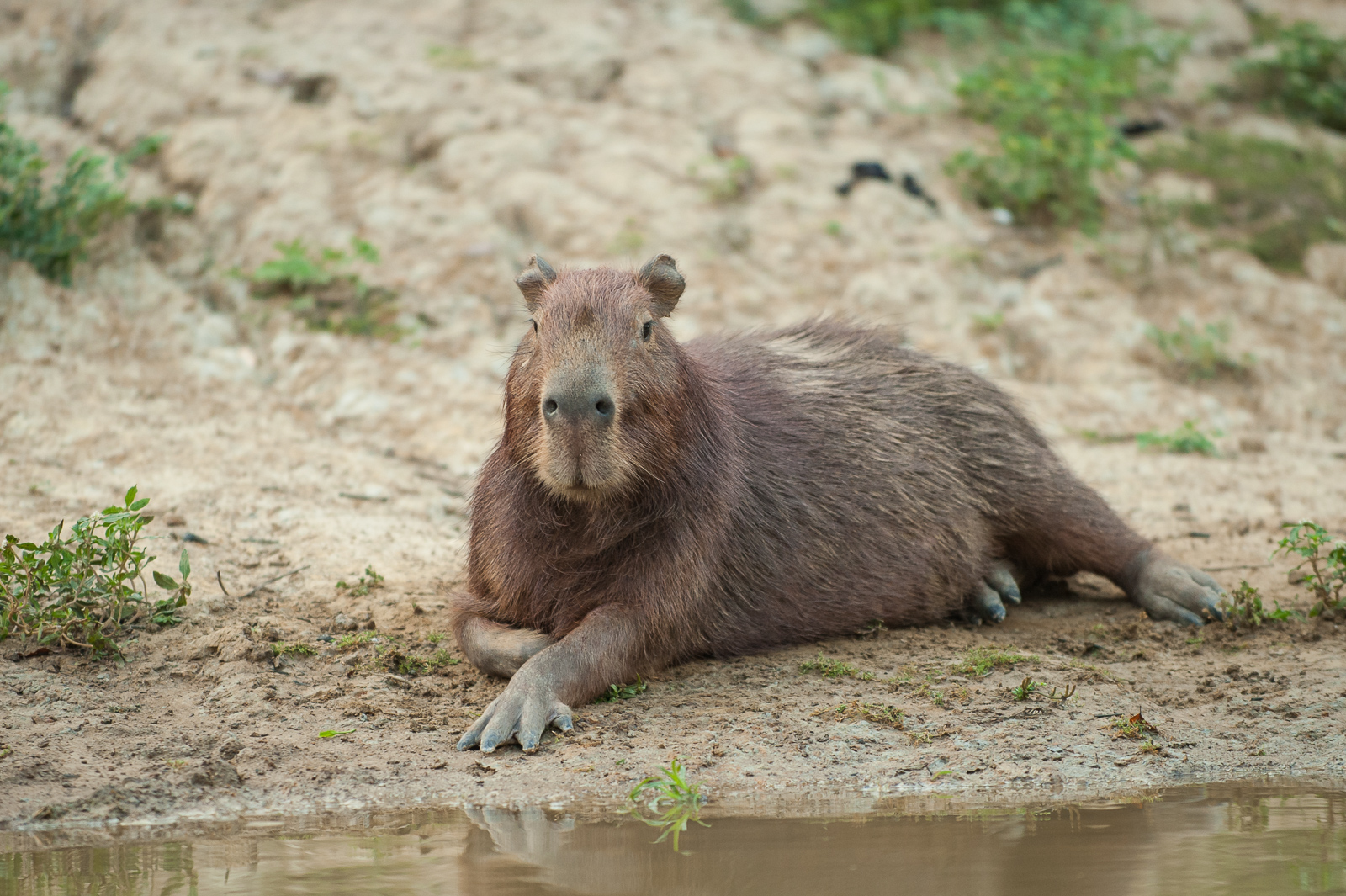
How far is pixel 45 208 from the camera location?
7.39 meters

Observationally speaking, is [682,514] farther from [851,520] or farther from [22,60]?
[22,60]

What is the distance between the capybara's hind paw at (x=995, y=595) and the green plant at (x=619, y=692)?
1.63 meters

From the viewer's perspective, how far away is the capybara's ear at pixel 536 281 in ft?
14.8

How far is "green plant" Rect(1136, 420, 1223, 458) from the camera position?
24.7ft

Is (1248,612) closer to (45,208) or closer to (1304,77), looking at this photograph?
(45,208)

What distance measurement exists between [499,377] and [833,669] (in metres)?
3.52

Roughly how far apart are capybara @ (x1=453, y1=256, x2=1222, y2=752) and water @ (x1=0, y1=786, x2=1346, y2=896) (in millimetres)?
688

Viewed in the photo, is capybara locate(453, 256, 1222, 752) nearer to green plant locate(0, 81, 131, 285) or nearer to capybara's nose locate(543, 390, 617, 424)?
capybara's nose locate(543, 390, 617, 424)

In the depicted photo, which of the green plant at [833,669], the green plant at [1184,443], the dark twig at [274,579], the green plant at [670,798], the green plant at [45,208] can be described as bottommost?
the green plant at [1184,443]

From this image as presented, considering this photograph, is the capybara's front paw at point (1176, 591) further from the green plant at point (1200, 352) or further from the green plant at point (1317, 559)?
the green plant at point (1200, 352)

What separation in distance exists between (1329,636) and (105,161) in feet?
23.1

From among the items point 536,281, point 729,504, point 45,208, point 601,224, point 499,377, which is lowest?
point 499,377

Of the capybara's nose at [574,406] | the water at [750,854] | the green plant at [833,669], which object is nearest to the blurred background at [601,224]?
the green plant at [833,669]

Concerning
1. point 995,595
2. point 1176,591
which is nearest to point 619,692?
point 995,595
